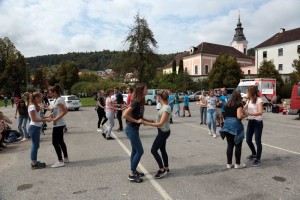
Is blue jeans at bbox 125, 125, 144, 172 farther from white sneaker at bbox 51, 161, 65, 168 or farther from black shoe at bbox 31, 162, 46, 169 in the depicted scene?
black shoe at bbox 31, 162, 46, 169

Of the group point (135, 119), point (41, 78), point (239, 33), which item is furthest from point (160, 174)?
point (41, 78)

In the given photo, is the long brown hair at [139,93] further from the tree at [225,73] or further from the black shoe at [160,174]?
the tree at [225,73]

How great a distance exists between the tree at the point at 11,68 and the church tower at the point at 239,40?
61.6 metres

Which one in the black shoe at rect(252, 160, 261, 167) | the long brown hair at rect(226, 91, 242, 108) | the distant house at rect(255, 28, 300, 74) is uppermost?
the distant house at rect(255, 28, 300, 74)

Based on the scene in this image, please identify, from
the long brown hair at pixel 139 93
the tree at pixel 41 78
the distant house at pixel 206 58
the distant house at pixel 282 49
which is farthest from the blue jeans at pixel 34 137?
the tree at pixel 41 78

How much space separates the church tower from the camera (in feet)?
285

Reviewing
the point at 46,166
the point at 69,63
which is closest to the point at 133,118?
the point at 46,166

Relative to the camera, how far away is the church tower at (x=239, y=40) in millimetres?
86938

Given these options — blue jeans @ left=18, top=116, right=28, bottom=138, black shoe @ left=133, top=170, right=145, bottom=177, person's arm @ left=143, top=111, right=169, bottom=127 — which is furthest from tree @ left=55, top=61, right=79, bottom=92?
person's arm @ left=143, top=111, right=169, bottom=127

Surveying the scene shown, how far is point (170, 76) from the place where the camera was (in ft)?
181

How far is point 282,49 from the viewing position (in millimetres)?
58094

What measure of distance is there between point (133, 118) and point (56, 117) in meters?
2.05

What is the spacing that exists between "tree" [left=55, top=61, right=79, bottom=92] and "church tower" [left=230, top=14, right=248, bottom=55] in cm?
5203

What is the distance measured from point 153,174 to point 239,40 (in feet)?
290
